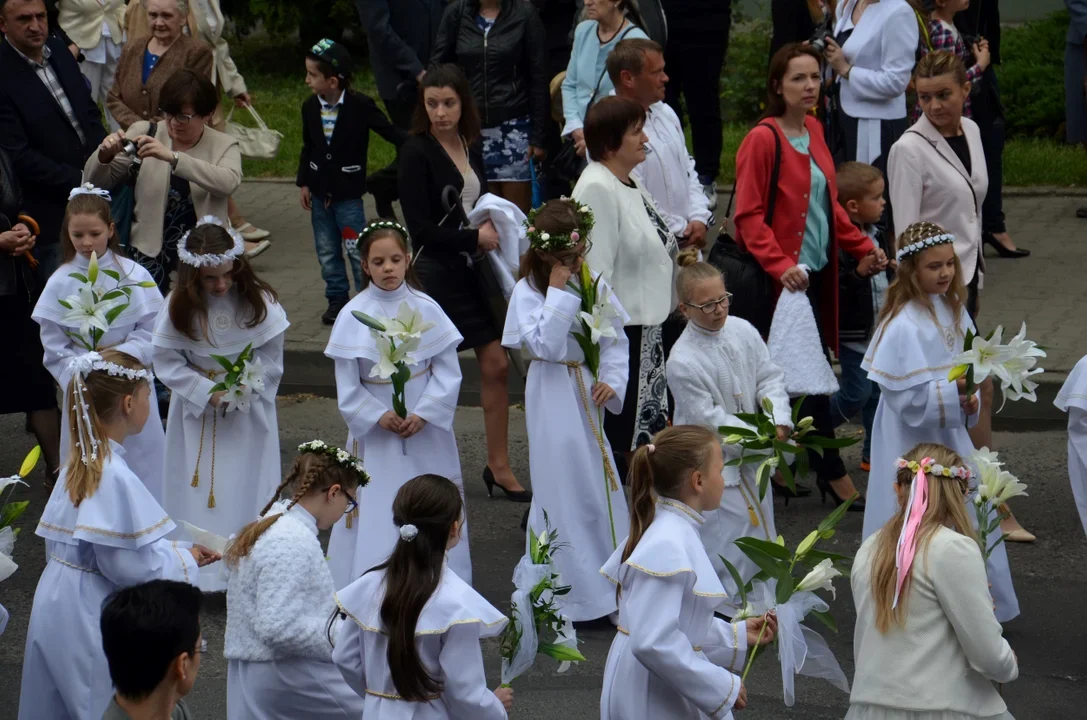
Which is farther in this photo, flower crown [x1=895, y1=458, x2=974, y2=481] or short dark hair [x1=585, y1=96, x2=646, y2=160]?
short dark hair [x1=585, y1=96, x2=646, y2=160]

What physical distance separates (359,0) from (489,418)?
458 cm

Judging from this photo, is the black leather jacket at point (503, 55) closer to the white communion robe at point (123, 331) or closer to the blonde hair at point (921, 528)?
the white communion robe at point (123, 331)

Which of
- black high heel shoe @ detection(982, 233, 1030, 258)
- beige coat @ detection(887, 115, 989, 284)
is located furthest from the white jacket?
black high heel shoe @ detection(982, 233, 1030, 258)

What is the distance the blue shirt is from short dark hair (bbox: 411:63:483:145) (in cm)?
167

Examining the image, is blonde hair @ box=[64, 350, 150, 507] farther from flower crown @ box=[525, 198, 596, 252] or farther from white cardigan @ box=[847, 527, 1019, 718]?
white cardigan @ box=[847, 527, 1019, 718]

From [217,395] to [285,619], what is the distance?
7.96ft

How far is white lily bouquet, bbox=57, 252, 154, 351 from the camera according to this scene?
7328mm

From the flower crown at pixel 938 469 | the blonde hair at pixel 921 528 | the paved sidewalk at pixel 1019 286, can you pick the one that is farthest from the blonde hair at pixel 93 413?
the paved sidewalk at pixel 1019 286

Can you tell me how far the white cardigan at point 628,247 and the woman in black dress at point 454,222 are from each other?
2.56ft

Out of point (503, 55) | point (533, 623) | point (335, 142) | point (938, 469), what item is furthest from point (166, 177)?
point (938, 469)

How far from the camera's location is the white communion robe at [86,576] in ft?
17.0

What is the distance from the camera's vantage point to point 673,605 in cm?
448

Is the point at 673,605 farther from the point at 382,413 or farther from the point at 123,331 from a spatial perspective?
the point at 123,331

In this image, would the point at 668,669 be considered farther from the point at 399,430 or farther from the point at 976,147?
the point at 976,147
